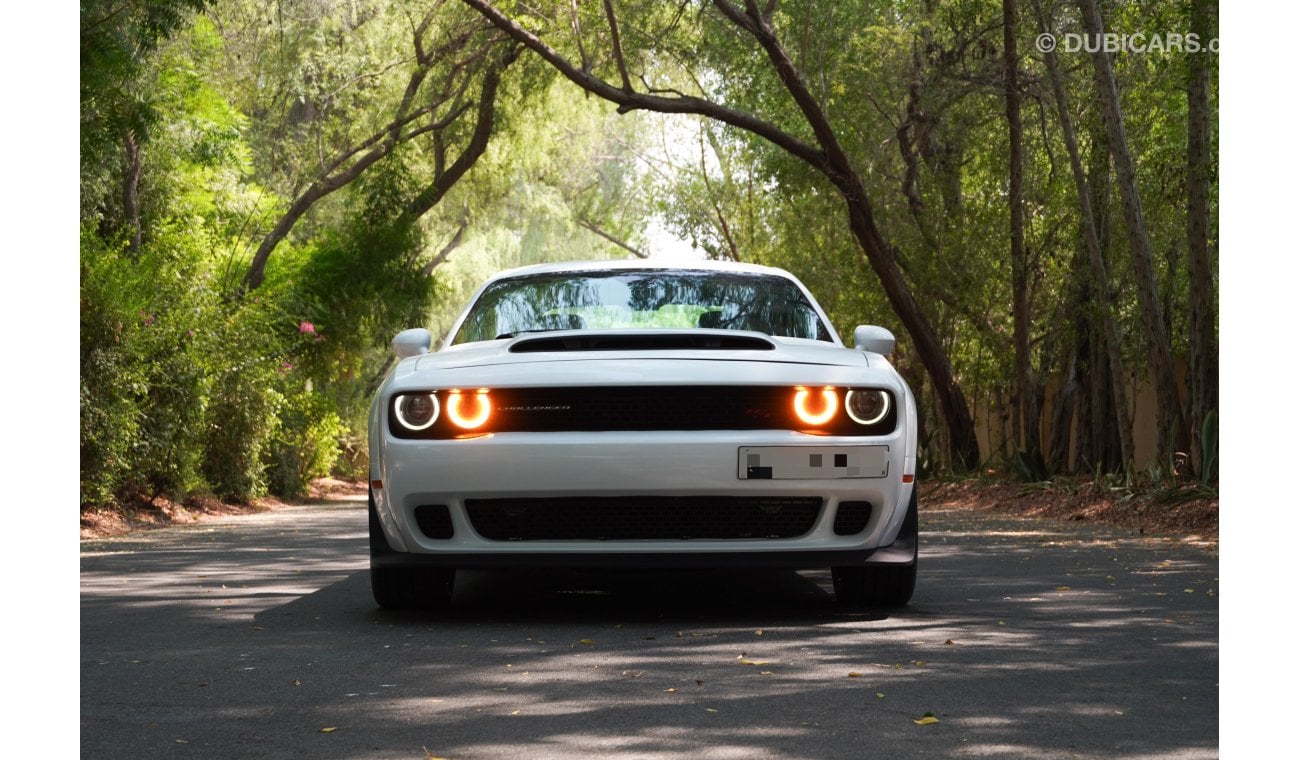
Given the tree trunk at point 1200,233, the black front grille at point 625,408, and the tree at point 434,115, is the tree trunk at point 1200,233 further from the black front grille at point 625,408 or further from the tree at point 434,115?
the tree at point 434,115

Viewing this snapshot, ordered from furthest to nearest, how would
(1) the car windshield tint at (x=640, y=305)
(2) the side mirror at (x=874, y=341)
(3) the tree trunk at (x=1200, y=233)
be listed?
(3) the tree trunk at (x=1200, y=233), (1) the car windshield tint at (x=640, y=305), (2) the side mirror at (x=874, y=341)

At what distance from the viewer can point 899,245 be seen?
22.3 metres

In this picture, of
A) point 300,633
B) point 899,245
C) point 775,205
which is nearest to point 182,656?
point 300,633

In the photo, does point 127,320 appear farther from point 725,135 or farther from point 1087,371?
point 725,135

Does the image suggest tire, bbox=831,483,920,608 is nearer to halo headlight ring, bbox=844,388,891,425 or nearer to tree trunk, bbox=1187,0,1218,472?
halo headlight ring, bbox=844,388,891,425

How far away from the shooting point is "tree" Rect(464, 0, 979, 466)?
1725cm

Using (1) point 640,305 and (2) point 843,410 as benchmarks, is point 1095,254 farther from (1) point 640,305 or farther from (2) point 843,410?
(2) point 843,410

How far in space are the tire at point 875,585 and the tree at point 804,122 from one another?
11.1m

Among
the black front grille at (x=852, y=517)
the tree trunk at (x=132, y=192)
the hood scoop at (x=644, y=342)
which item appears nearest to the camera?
the black front grille at (x=852, y=517)

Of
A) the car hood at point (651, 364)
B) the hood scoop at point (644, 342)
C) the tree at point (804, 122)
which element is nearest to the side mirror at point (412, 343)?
the car hood at point (651, 364)

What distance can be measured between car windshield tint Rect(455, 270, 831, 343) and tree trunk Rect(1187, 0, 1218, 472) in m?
6.38

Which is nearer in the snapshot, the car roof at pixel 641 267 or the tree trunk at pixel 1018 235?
the car roof at pixel 641 267

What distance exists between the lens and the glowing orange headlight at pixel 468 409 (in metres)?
5.96

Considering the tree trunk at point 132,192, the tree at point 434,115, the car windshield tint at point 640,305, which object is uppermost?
the tree at point 434,115
